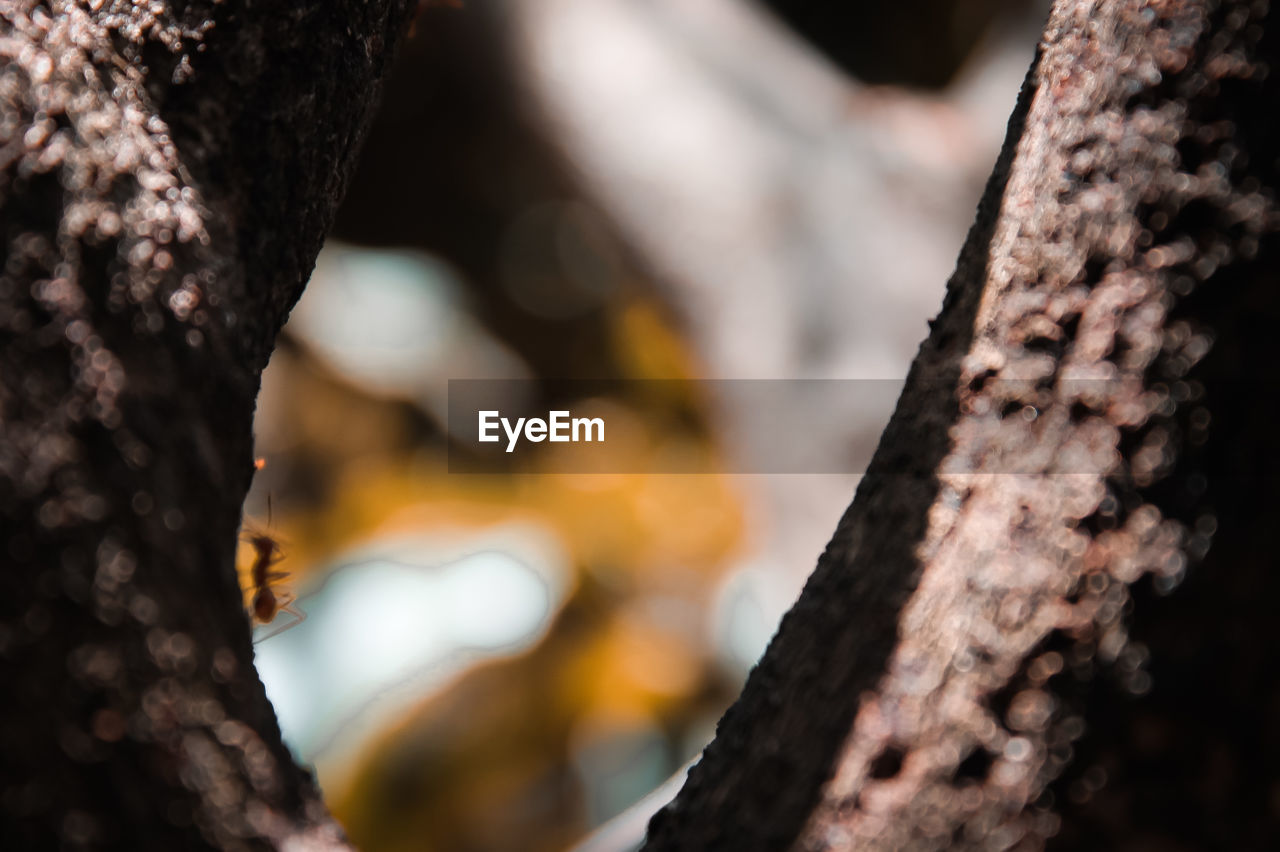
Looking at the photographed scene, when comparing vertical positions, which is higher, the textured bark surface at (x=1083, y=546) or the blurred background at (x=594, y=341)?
the blurred background at (x=594, y=341)

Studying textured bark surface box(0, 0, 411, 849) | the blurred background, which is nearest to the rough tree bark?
textured bark surface box(0, 0, 411, 849)

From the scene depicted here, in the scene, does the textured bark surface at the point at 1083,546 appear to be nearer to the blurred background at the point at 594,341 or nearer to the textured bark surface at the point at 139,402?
the textured bark surface at the point at 139,402

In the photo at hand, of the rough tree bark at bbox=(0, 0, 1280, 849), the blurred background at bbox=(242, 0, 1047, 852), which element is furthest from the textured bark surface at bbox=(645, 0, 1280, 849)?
the blurred background at bbox=(242, 0, 1047, 852)

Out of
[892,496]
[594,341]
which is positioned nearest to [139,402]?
[892,496]

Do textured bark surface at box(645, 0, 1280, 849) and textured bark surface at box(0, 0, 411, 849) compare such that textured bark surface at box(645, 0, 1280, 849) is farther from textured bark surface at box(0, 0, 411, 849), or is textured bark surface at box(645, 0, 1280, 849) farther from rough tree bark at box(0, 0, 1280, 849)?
textured bark surface at box(0, 0, 411, 849)

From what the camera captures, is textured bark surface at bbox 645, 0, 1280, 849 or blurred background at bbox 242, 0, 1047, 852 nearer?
textured bark surface at bbox 645, 0, 1280, 849

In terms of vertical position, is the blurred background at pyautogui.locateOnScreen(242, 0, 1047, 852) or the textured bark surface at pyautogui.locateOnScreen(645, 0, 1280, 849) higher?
the blurred background at pyautogui.locateOnScreen(242, 0, 1047, 852)

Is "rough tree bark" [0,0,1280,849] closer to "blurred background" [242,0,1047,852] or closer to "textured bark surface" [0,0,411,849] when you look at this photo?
"textured bark surface" [0,0,411,849]

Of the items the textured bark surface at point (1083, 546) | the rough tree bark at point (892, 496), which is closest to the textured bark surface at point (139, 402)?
the rough tree bark at point (892, 496)
